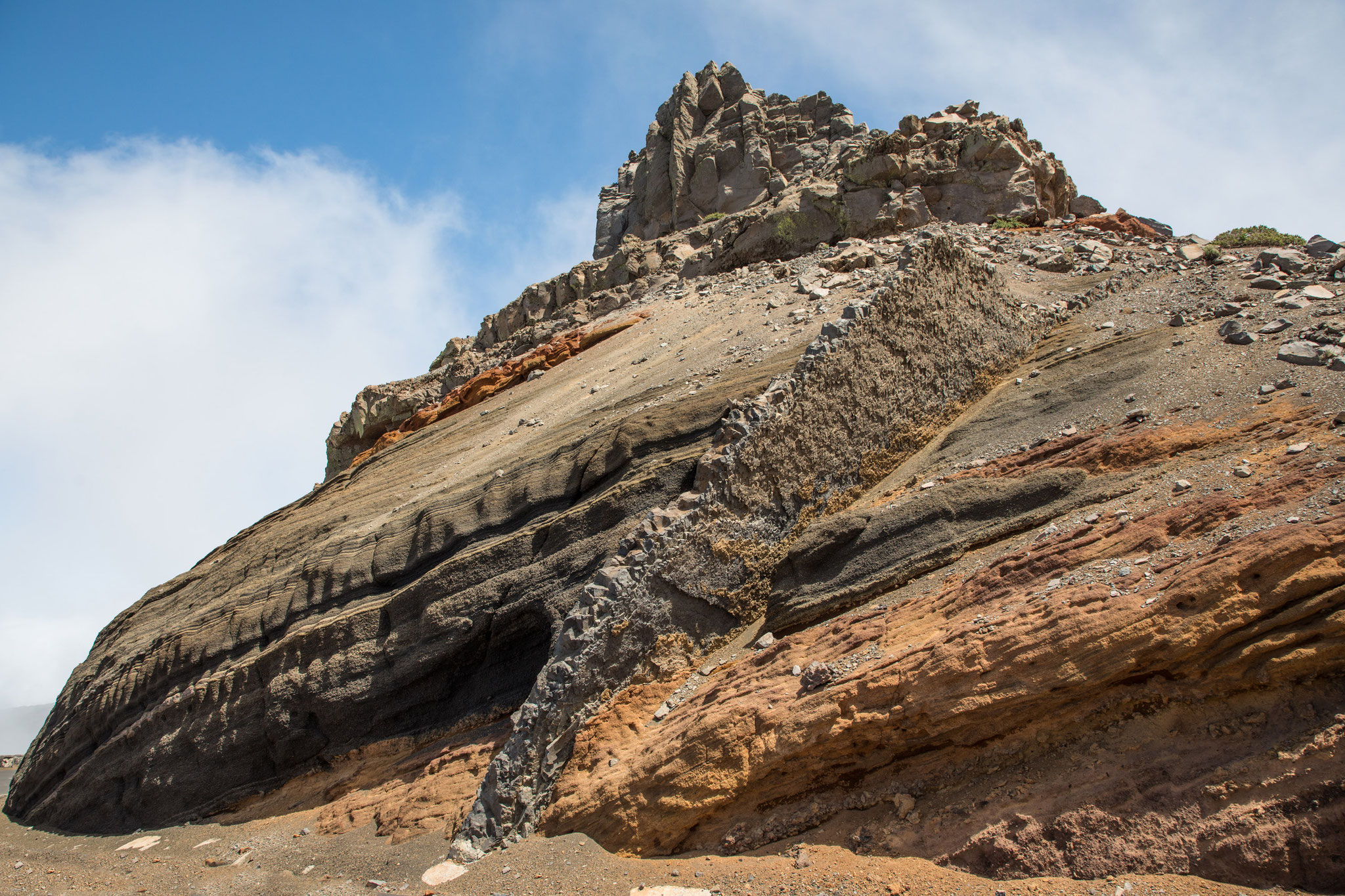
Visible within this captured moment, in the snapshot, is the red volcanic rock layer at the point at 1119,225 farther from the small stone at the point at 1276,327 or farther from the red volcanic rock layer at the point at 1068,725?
the red volcanic rock layer at the point at 1068,725

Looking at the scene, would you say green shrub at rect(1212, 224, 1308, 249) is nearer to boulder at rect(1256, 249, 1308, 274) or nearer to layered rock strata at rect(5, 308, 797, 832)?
boulder at rect(1256, 249, 1308, 274)

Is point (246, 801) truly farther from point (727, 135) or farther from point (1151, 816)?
point (727, 135)

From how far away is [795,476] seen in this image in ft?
26.5

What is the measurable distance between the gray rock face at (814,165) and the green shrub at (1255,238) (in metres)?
4.69

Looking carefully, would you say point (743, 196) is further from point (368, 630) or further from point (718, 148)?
point (368, 630)

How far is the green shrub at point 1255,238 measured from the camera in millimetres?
13742

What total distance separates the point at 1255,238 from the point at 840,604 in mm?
12319

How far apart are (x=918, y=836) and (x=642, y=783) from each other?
2.01m

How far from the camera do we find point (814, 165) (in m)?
29.8

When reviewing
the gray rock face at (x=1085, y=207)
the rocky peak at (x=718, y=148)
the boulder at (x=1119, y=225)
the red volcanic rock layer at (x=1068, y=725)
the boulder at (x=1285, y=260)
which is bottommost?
the red volcanic rock layer at (x=1068, y=725)

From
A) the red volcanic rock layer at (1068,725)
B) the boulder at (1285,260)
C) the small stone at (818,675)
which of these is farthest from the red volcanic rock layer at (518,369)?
the small stone at (818,675)

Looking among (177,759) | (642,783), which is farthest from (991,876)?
(177,759)

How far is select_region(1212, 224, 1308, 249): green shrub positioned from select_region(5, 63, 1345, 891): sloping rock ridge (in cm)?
60

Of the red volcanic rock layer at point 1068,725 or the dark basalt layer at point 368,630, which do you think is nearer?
the red volcanic rock layer at point 1068,725
